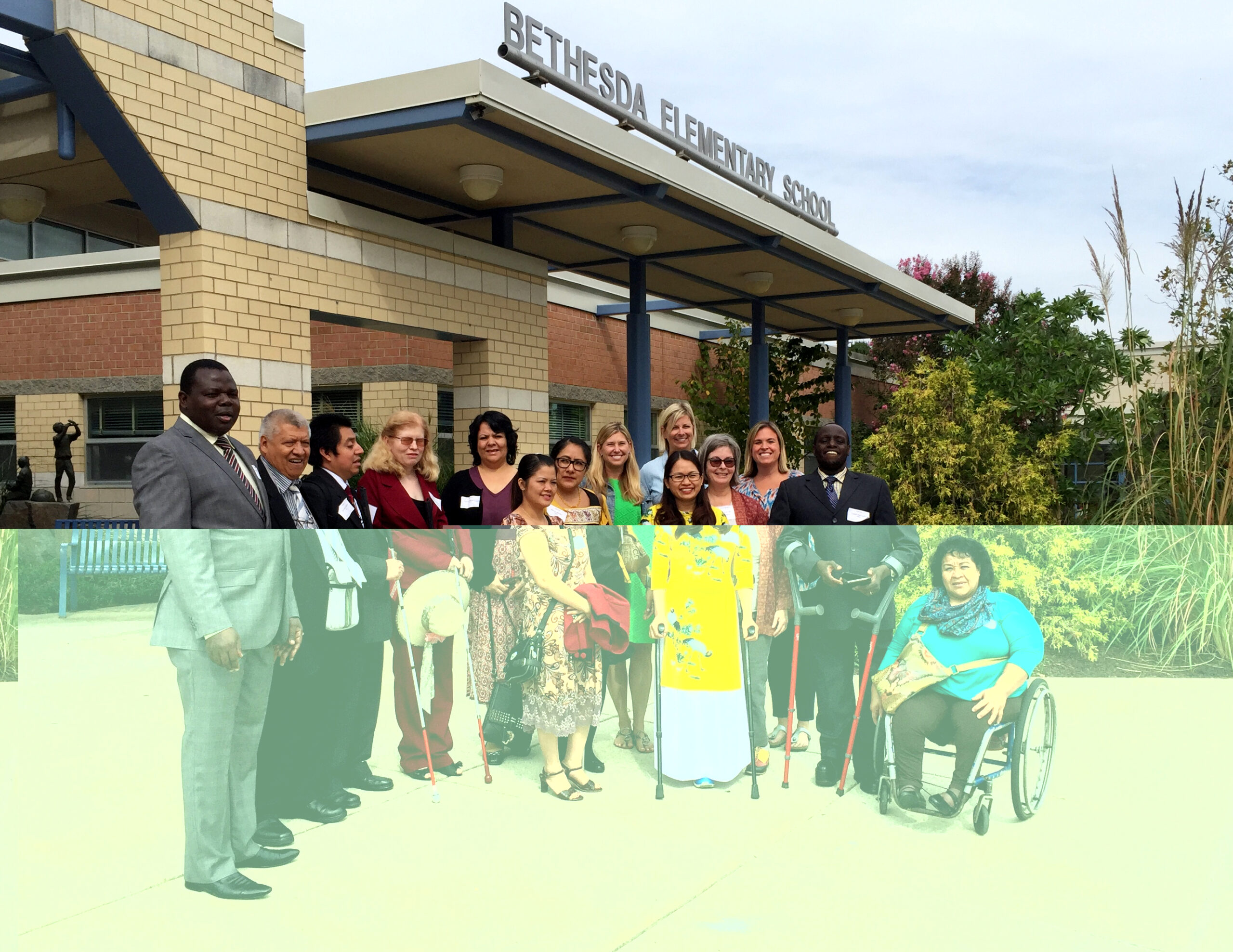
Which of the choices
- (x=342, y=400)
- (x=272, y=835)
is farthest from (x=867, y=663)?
(x=342, y=400)

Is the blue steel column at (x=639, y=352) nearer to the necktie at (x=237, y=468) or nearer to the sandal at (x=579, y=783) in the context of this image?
the necktie at (x=237, y=468)

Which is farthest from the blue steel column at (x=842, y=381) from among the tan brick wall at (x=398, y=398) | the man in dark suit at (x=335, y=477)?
the man in dark suit at (x=335, y=477)

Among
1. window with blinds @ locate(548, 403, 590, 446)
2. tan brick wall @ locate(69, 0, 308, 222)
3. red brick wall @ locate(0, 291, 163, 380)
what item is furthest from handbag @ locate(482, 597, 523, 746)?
red brick wall @ locate(0, 291, 163, 380)

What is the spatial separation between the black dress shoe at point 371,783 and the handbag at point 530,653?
0.43m

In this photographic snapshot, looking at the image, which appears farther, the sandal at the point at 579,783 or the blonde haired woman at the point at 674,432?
the blonde haired woman at the point at 674,432

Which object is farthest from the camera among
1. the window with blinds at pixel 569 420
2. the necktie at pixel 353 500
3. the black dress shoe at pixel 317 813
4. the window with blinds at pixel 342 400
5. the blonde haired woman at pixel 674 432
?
the window with blinds at pixel 569 420

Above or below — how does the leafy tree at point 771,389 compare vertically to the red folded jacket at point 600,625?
above

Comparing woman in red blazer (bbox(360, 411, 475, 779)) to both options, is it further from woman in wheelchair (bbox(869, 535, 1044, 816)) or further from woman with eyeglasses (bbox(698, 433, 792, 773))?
woman in wheelchair (bbox(869, 535, 1044, 816))

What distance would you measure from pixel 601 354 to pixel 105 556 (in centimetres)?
1746

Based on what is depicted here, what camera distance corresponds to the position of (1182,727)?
273 cm

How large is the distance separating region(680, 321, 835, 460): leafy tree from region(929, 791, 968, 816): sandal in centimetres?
1688

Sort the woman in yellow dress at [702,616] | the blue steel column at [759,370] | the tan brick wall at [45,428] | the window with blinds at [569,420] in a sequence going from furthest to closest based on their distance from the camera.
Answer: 1. the tan brick wall at [45,428]
2. the window with blinds at [569,420]
3. the blue steel column at [759,370]
4. the woman in yellow dress at [702,616]

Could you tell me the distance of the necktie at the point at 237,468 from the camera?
2.88 metres

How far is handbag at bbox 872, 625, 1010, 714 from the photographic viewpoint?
264cm
